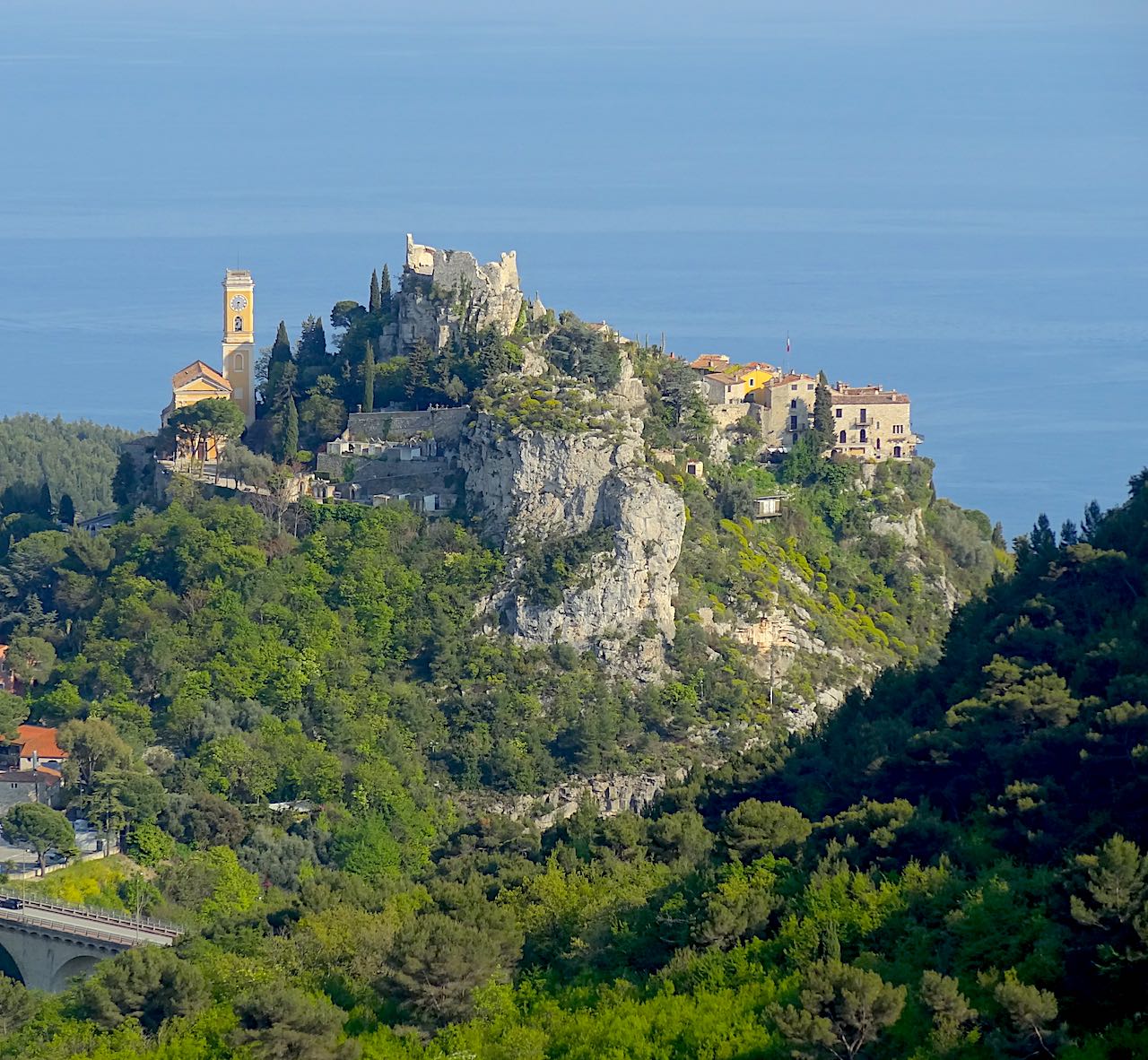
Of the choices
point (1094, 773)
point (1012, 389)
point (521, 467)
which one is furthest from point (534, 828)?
point (1012, 389)

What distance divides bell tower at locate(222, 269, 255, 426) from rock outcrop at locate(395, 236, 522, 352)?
142 inches

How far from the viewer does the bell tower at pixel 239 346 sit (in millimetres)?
64938

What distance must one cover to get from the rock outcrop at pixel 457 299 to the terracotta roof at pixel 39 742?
42.6ft

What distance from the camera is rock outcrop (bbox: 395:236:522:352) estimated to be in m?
63.1

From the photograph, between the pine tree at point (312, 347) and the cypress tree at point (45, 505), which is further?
the cypress tree at point (45, 505)

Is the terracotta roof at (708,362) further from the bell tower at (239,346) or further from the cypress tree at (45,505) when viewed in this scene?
the cypress tree at (45,505)

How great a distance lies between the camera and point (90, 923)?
50.2 m

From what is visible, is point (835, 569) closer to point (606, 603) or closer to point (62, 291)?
point (606, 603)

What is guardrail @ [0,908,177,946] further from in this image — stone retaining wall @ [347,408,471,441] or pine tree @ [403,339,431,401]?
pine tree @ [403,339,431,401]

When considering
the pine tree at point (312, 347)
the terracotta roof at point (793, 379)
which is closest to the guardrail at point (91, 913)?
the pine tree at point (312, 347)

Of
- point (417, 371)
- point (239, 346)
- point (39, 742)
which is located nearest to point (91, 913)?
point (39, 742)

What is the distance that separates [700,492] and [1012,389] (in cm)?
4995

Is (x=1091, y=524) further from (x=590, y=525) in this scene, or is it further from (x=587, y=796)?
(x=590, y=525)

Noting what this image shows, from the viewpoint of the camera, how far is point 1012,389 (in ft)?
365
